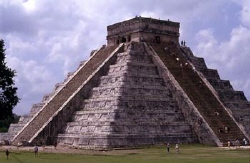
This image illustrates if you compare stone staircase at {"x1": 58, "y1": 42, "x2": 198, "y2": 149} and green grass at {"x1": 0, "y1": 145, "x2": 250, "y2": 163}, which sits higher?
stone staircase at {"x1": 58, "y1": 42, "x2": 198, "y2": 149}

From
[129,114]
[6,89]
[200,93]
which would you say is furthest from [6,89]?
[200,93]

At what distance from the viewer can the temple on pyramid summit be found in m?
37.4

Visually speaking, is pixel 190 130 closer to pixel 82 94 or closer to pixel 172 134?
pixel 172 134

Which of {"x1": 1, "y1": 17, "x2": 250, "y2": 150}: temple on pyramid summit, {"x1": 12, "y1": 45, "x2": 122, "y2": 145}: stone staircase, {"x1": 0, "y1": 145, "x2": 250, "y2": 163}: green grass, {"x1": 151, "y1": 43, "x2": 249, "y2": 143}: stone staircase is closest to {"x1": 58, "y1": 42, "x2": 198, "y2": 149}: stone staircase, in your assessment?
{"x1": 1, "y1": 17, "x2": 250, "y2": 150}: temple on pyramid summit

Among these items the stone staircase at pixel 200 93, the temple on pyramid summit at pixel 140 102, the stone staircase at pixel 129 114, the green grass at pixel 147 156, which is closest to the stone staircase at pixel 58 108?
the temple on pyramid summit at pixel 140 102

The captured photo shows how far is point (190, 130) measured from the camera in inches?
1556

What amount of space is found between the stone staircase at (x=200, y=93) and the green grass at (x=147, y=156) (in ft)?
12.4

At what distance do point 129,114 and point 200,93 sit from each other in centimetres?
784

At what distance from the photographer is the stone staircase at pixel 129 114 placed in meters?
36.4

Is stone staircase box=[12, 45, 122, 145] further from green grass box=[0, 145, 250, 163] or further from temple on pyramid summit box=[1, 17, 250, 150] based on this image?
green grass box=[0, 145, 250, 163]

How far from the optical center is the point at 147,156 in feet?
98.3

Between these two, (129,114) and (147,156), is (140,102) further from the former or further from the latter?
(147,156)

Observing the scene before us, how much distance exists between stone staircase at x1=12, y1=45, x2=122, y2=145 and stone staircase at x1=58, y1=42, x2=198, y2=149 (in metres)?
0.97

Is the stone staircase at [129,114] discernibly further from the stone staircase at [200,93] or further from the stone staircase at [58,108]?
the stone staircase at [200,93]
